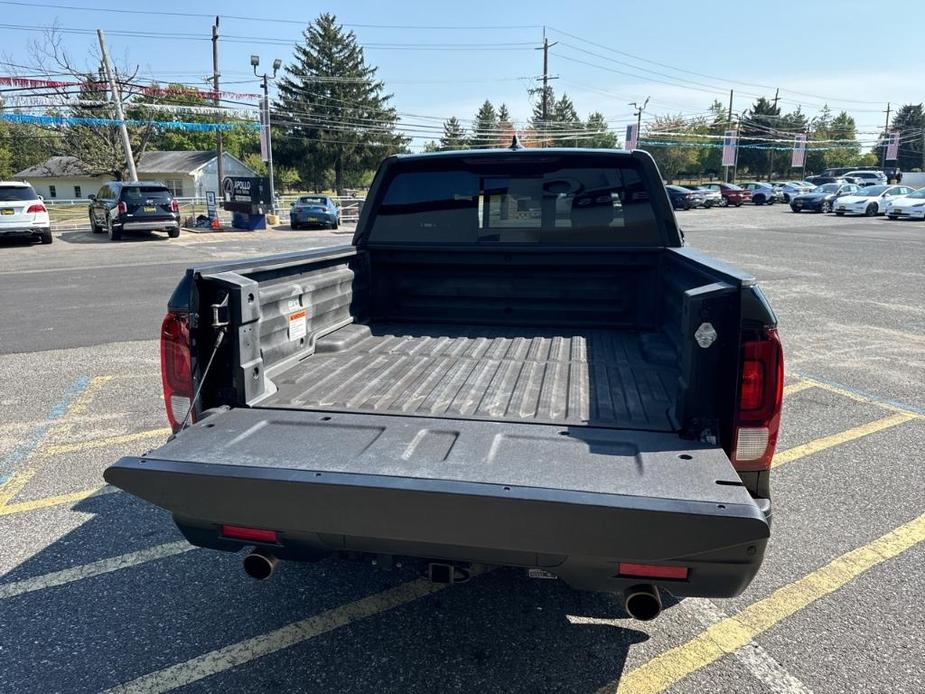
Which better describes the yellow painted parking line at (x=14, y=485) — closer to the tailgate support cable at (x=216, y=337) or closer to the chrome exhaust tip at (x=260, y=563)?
the tailgate support cable at (x=216, y=337)

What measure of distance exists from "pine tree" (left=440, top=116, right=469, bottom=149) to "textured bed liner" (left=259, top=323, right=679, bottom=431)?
2878 inches

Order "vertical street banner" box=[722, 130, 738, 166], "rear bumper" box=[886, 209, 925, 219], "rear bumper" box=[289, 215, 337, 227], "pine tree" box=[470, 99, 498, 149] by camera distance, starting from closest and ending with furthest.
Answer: "rear bumper" box=[289, 215, 337, 227]
"rear bumper" box=[886, 209, 925, 219]
"vertical street banner" box=[722, 130, 738, 166]
"pine tree" box=[470, 99, 498, 149]

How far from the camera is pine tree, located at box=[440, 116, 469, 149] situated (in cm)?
8406

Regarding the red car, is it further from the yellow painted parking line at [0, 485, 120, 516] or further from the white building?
the white building

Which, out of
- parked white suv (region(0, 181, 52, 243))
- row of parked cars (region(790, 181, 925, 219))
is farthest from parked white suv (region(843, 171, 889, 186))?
parked white suv (region(0, 181, 52, 243))

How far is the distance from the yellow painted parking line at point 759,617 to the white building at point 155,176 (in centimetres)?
7590

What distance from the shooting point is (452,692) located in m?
2.38

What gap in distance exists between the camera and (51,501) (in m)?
3.88

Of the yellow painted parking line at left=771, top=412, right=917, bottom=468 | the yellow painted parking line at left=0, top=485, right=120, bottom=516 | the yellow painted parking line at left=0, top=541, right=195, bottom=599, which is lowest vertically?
the yellow painted parking line at left=0, top=541, right=195, bottom=599

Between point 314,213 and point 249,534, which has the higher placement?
point 314,213

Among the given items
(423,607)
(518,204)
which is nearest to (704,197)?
(518,204)

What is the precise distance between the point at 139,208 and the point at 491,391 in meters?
22.0

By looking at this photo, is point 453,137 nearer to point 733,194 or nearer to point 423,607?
point 733,194

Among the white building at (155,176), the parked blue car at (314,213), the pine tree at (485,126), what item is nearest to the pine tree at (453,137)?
the pine tree at (485,126)
